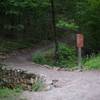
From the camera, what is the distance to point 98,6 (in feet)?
59.2

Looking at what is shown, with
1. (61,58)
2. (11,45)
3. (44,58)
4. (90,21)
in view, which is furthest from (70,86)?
(11,45)

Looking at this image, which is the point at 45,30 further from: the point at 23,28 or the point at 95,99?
the point at 95,99

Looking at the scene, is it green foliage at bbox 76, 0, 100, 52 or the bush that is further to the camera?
green foliage at bbox 76, 0, 100, 52

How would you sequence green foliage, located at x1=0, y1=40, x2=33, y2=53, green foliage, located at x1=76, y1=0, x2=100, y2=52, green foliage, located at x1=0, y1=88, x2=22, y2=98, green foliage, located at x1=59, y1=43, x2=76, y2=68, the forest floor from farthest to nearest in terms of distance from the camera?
green foliage, located at x1=76, y1=0, x2=100, y2=52, green foliage, located at x1=0, y1=40, x2=33, y2=53, green foliage, located at x1=59, y1=43, x2=76, y2=68, green foliage, located at x1=0, y1=88, x2=22, y2=98, the forest floor

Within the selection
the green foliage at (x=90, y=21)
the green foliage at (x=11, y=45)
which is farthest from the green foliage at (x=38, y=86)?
the green foliage at (x=90, y=21)

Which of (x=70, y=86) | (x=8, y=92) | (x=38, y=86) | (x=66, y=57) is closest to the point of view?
(x=8, y=92)

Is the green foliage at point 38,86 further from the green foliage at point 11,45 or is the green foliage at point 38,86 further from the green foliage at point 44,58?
the green foliage at point 11,45

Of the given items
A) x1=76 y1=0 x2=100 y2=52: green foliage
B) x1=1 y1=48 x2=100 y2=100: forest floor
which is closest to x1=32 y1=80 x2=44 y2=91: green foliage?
x1=1 y1=48 x2=100 y2=100: forest floor

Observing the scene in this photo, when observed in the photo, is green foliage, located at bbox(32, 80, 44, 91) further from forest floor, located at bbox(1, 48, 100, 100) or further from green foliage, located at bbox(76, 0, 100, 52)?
green foliage, located at bbox(76, 0, 100, 52)

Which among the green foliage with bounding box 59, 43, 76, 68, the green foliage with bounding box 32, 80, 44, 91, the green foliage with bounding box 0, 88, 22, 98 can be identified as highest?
the green foliage with bounding box 0, 88, 22, 98

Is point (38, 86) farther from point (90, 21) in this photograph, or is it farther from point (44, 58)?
point (90, 21)

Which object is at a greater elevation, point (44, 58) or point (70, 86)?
point (70, 86)

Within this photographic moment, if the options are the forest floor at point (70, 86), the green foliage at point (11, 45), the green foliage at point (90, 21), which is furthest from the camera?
the green foliage at point (90, 21)

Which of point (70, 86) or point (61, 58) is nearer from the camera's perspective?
point (70, 86)
